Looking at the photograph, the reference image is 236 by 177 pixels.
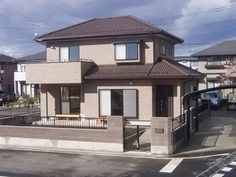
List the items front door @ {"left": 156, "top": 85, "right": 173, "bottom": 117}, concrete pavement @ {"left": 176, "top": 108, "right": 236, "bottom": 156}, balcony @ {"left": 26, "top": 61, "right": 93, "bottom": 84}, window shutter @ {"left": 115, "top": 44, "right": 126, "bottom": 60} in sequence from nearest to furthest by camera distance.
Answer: concrete pavement @ {"left": 176, "top": 108, "right": 236, "bottom": 156} < front door @ {"left": 156, "top": 85, "right": 173, "bottom": 117} < balcony @ {"left": 26, "top": 61, "right": 93, "bottom": 84} < window shutter @ {"left": 115, "top": 44, "right": 126, "bottom": 60}

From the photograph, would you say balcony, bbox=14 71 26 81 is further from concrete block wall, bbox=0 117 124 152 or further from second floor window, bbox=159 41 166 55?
concrete block wall, bbox=0 117 124 152

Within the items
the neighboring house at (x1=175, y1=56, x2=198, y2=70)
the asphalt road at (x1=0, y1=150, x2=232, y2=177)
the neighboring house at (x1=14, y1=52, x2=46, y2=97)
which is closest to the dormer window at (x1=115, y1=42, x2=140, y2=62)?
the asphalt road at (x1=0, y1=150, x2=232, y2=177)

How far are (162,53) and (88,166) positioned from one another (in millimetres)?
14016

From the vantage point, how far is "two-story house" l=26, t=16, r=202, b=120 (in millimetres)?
24922

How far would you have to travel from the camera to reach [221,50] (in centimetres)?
5109

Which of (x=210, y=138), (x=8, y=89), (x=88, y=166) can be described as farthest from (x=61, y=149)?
(x=8, y=89)

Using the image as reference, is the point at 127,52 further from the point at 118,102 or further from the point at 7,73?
the point at 7,73

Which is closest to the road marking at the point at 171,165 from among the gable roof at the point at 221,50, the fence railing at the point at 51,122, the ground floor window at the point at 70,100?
the fence railing at the point at 51,122

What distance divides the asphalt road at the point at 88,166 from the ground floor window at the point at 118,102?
8.09 meters

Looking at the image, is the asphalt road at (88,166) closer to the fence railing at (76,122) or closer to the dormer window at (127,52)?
the fence railing at (76,122)

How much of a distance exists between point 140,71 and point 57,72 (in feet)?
17.5

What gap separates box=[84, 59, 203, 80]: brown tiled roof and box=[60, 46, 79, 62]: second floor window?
1.71 metres

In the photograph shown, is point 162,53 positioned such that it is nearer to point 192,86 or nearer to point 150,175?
point 192,86

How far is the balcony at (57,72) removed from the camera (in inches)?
1009
